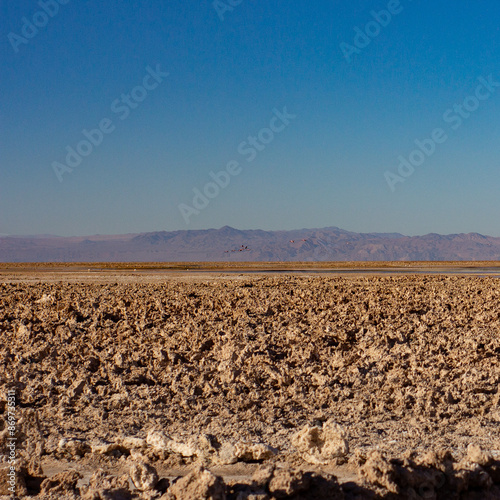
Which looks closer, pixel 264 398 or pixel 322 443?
pixel 322 443

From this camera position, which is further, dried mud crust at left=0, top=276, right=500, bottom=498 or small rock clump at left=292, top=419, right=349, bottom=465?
small rock clump at left=292, top=419, right=349, bottom=465

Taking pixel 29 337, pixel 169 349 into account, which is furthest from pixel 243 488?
pixel 29 337

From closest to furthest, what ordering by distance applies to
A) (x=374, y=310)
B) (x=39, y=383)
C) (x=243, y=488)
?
(x=243, y=488) < (x=39, y=383) < (x=374, y=310)

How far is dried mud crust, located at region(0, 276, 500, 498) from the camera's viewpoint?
4.00 meters

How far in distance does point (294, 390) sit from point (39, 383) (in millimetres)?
2847

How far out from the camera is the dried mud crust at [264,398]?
4.00m

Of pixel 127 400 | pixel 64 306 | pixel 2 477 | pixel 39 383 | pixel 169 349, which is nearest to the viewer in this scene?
pixel 2 477

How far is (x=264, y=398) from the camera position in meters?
6.10

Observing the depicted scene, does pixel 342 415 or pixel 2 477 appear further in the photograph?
pixel 342 415

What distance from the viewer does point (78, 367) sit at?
7.25 metres

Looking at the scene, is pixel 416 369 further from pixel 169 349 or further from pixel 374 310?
pixel 374 310

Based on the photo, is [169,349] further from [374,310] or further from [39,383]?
[374,310]

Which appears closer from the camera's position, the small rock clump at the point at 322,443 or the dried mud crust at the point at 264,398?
the dried mud crust at the point at 264,398

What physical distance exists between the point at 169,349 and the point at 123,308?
13.7 feet
